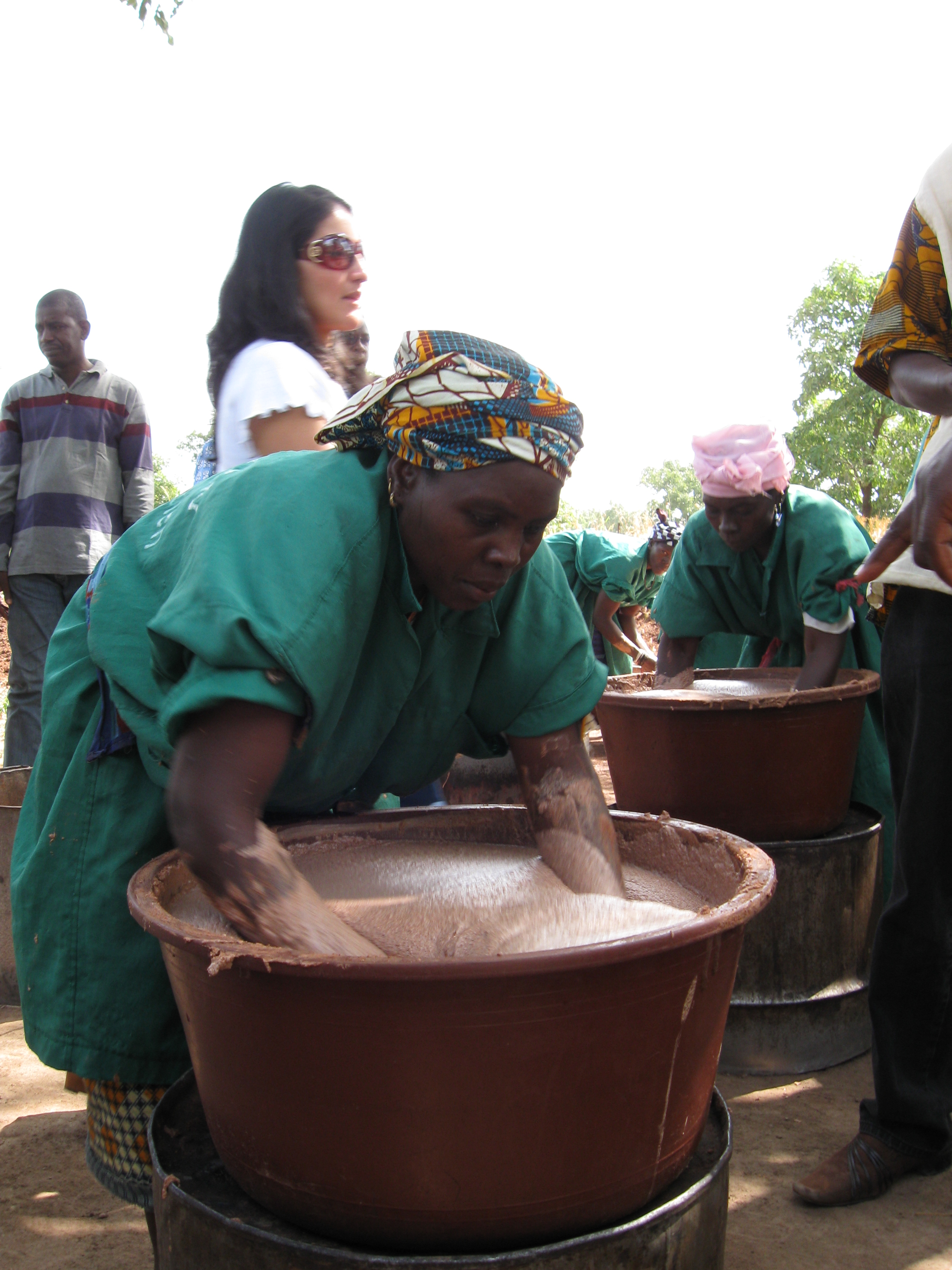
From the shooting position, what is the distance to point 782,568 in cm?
292

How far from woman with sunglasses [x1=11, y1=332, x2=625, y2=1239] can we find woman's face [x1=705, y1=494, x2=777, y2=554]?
1.53 meters

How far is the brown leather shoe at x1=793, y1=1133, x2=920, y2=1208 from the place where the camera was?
1.81 meters

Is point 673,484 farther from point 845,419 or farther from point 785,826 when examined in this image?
point 785,826

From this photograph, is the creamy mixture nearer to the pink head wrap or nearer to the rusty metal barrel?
the rusty metal barrel

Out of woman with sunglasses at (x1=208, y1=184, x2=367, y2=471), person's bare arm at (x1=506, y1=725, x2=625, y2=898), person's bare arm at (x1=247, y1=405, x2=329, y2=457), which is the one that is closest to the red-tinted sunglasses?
woman with sunglasses at (x1=208, y1=184, x2=367, y2=471)

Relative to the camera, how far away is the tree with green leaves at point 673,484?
44219 mm

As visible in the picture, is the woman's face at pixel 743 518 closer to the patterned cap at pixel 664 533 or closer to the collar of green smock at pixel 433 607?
the collar of green smock at pixel 433 607

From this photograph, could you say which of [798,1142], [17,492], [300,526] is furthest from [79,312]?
[798,1142]

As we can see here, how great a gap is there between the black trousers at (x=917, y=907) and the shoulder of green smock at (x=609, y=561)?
309 cm

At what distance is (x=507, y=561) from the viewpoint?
1150mm

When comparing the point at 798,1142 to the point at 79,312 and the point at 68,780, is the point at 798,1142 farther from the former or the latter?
the point at 79,312

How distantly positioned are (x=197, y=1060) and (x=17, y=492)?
3.42 metres

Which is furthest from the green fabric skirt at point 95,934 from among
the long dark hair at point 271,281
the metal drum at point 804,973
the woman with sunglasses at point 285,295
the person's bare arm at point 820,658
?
the person's bare arm at point 820,658

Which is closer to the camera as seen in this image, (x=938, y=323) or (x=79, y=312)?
(x=938, y=323)
